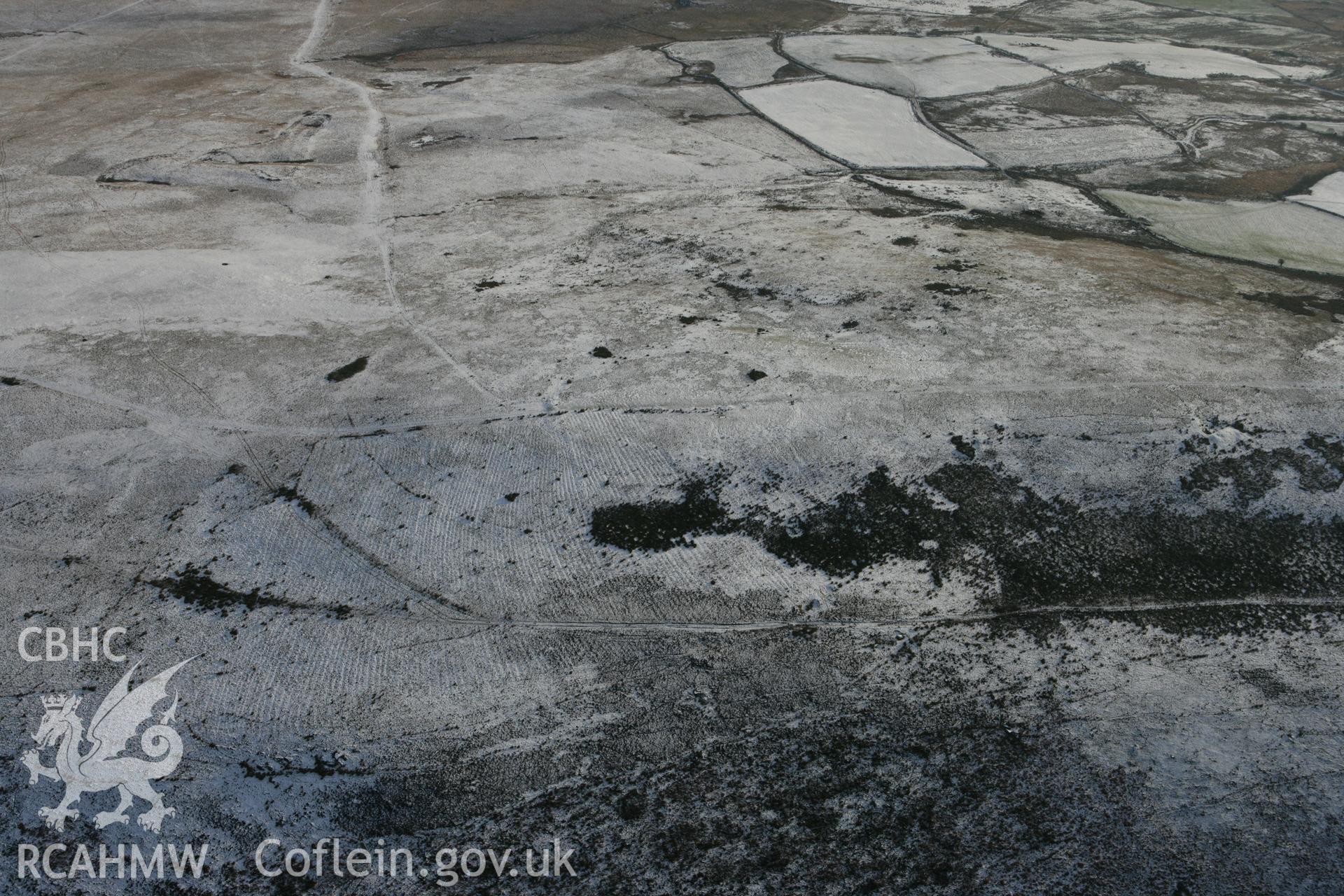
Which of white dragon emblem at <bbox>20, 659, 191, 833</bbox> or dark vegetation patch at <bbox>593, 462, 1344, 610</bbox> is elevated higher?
dark vegetation patch at <bbox>593, 462, 1344, 610</bbox>

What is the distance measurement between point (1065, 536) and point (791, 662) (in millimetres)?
1126

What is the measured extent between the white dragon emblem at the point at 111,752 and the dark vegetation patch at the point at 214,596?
0.30 meters

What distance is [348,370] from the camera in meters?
3.78

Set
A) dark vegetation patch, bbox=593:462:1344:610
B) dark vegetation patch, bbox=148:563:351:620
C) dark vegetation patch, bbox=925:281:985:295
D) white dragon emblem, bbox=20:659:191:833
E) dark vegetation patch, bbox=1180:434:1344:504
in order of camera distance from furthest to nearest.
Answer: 1. dark vegetation patch, bbox=925:281:985:295
2. dark vegetation patch, bbox=1180:434:1344:504
3. dark vegetation patch, bbox=593:462:1344:610
4. dark vegetation patch, bbox=148:563:351:620
5. white dragon emblem, bbox=20:659:191:833

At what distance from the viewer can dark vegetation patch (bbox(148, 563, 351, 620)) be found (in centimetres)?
276

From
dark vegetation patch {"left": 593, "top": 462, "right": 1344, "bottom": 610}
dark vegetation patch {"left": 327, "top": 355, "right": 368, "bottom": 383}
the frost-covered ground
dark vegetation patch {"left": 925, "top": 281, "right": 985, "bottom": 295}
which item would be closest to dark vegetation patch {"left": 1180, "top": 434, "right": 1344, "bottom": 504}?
the frost-covered ground

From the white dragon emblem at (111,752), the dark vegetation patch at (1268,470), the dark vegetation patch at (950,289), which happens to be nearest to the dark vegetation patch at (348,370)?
the white dragon emblem at (111,752)

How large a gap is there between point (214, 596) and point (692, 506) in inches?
62.5

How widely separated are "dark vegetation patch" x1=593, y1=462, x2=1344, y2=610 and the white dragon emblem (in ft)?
4.55

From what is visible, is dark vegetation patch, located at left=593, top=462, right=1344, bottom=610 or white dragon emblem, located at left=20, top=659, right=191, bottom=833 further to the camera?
dark vegetation patch, located at left=593, top=462, right=1344, bottom=610

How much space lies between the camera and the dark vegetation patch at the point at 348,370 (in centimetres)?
373

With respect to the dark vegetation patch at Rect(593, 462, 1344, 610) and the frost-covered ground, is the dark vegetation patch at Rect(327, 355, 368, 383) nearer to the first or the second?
the frost-covered ground

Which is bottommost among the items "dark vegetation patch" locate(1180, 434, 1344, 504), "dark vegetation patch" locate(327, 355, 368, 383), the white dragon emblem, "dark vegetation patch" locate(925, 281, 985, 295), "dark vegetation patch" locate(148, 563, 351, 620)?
the white dragon emblem

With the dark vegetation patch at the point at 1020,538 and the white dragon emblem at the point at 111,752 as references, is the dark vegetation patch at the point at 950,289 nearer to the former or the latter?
the dark vegetation patch at the point at 1020,538
